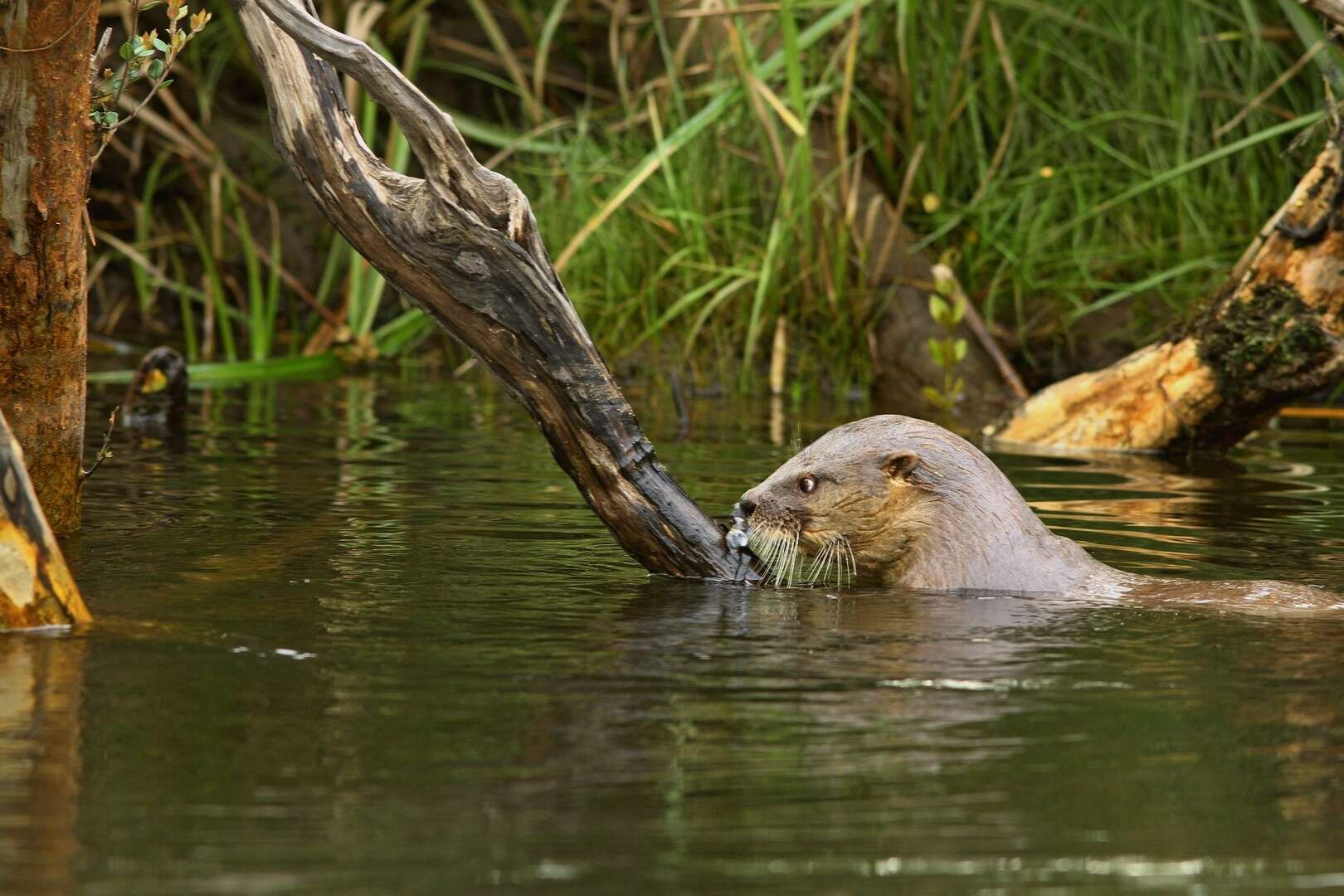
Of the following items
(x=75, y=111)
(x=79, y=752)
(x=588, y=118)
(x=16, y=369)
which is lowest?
(x=79, y=752)

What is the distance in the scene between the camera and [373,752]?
9.00ft

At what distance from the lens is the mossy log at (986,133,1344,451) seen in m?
6.49

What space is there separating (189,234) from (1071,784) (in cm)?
943

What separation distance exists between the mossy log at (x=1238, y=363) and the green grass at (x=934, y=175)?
1.11m

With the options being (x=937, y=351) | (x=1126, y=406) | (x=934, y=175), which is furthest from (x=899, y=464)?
(x=934, y=175)

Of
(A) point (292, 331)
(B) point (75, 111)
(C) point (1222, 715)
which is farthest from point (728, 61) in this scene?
(C) point (1222, 715)

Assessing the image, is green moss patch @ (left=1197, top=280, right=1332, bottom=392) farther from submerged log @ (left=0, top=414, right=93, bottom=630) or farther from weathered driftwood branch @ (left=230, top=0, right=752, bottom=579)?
submerged log @ (left=0, top=414, right=93, bottom=630)

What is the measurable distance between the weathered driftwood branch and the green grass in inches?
168

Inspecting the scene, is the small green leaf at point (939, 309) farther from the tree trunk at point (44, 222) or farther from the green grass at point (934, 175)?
the tree trunk at point (44, 222)

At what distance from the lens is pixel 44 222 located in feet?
14.0

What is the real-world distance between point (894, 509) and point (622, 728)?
1588 mm

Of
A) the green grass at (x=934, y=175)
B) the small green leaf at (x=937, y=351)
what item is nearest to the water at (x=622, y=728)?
the small green leaf at (x=937, y=351)

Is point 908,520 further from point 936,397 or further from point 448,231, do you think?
point 936,397

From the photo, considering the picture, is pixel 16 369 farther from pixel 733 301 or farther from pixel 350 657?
pixel 733 301
